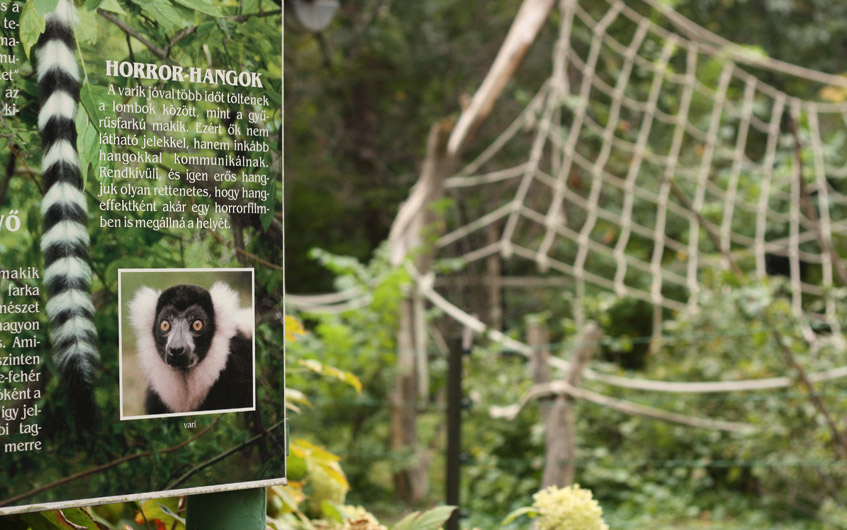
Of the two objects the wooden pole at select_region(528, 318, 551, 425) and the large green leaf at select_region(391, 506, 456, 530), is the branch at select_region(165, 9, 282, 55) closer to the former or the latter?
the large green leaf at select_region(391, 506, 456, 530)

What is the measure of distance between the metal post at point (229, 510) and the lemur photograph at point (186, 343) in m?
0.14

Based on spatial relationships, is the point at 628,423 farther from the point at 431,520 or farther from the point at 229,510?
the point at 229,510

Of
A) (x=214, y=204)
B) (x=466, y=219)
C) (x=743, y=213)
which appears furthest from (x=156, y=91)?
(x=466, y=219)

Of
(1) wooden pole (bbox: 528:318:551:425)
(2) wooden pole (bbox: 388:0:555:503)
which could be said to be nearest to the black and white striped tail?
(1) wooden pole (bbox: 528:318:551:425)

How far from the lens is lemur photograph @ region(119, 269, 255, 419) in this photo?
1086 mm

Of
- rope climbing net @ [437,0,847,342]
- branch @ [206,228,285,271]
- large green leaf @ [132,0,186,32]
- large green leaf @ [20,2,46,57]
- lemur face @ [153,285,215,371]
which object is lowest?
lemur face @ [153,285,215,371]

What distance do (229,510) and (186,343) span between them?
25 cm

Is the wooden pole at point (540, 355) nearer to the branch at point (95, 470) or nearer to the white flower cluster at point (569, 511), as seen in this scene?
the white flower cluster at point (569, 511)

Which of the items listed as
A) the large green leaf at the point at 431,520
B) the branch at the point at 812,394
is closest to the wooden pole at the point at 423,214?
the branch at the point at 812,394

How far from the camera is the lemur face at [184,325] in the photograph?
1.10 metres

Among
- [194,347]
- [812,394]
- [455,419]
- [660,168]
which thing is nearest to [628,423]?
[812,394]

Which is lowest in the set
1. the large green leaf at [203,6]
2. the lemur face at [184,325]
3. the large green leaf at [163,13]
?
the lemur face at [184,325]

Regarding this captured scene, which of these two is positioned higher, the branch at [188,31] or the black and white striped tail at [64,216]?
the branch at [188,31]

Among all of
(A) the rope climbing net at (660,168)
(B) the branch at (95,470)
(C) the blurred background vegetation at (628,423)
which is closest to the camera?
(B) the branch at (95,470)
